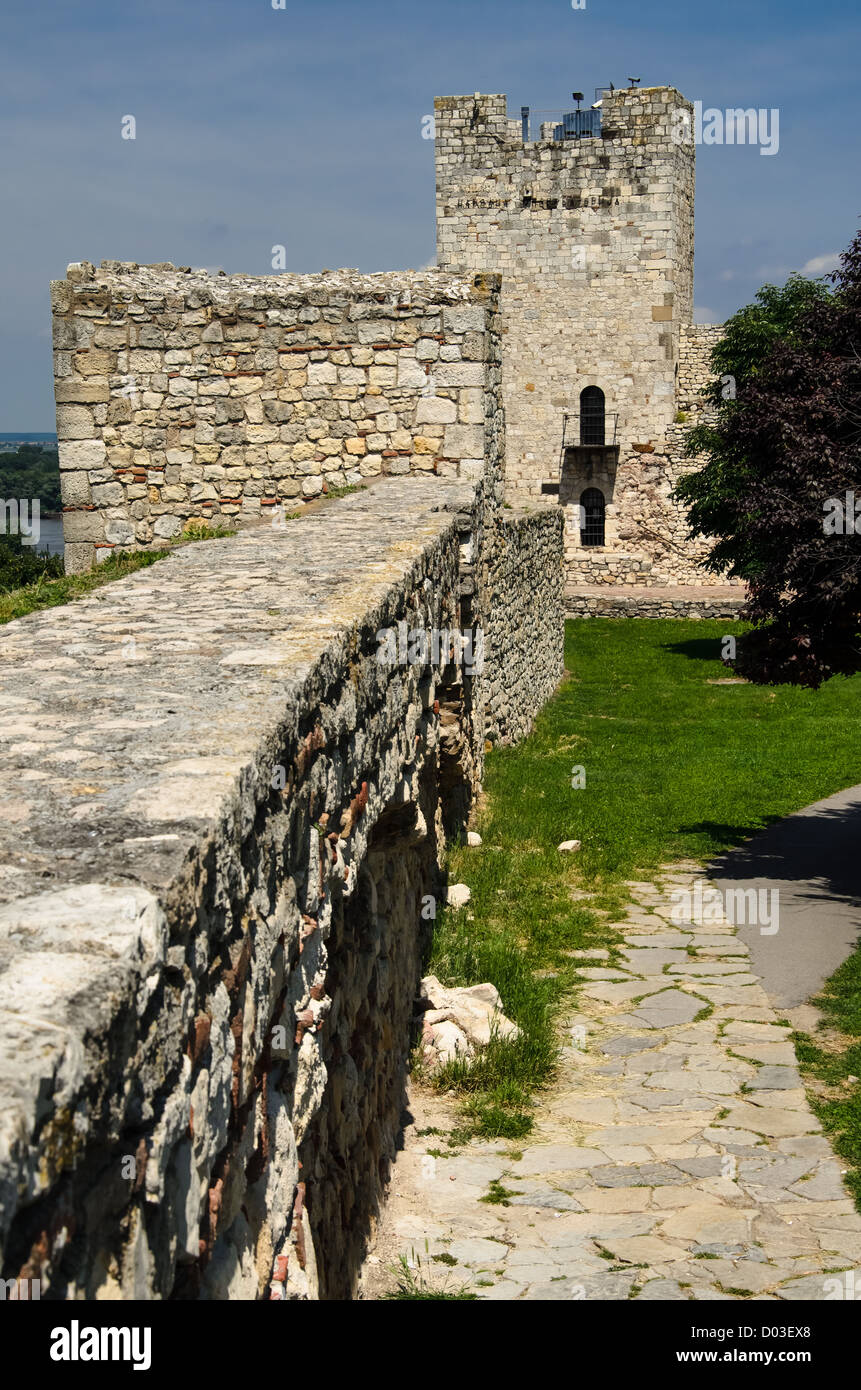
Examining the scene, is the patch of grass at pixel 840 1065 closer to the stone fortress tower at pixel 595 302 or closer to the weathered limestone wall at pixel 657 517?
the stone fortress tower at pixel 595 302

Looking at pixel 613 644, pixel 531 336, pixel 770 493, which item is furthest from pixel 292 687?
pixel 531 336

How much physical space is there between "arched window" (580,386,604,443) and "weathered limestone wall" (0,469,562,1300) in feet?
80.3

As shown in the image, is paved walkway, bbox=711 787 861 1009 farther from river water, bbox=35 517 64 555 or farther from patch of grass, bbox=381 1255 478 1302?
river water, bbox=35 517 64 555

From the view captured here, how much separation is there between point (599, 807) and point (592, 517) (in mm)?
20371

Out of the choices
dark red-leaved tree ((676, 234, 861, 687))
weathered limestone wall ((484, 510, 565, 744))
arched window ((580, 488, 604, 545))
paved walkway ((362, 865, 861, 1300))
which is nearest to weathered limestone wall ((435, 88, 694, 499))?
arched window ((580, 488, 604, 545))

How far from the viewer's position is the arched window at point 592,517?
30.1m

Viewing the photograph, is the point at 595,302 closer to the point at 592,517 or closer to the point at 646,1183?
the point at 592,517

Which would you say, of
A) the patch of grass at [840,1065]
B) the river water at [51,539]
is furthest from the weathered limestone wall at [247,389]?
the patch of grass at [840,1065]

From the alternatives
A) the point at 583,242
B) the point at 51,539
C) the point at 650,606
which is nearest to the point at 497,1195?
the point at 650,606

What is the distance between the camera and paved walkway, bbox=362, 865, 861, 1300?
4.45 metres

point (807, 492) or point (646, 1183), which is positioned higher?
point (807, 492)

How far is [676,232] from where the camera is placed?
28.2 meters

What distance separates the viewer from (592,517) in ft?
99.3

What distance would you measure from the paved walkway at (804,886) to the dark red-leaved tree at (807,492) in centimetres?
145
